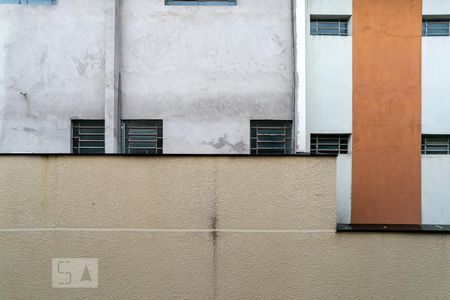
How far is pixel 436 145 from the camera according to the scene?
5.58 metres

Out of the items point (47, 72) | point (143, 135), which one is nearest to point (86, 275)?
point (143, 135)

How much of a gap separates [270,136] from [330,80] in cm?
169

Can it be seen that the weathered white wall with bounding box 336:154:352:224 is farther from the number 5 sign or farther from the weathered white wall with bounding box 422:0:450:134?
the number 5 sign

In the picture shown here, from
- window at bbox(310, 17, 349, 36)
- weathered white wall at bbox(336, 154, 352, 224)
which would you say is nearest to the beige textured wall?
weathered white wall at bbox(336, 154, 352, 224)

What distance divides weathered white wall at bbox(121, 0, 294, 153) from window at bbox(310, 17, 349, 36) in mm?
989

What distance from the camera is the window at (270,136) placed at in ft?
17.9

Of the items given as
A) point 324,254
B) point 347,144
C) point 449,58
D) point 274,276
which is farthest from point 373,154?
point 274,276

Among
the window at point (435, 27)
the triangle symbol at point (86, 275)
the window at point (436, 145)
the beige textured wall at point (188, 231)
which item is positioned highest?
the window at point (435, 27)

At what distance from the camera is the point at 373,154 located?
5.35 meters

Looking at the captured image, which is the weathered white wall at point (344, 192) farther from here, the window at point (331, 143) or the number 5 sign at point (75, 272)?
the number 5 sign at point (75, 272)

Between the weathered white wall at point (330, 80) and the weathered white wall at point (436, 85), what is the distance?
1514 millimetres

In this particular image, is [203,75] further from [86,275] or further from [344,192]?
[86,275]

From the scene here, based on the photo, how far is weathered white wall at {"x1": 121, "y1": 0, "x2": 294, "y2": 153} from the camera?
5320 mm

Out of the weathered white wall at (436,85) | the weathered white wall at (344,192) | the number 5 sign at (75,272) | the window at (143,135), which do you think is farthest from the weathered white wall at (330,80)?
the number 5 sign at (75,272)
